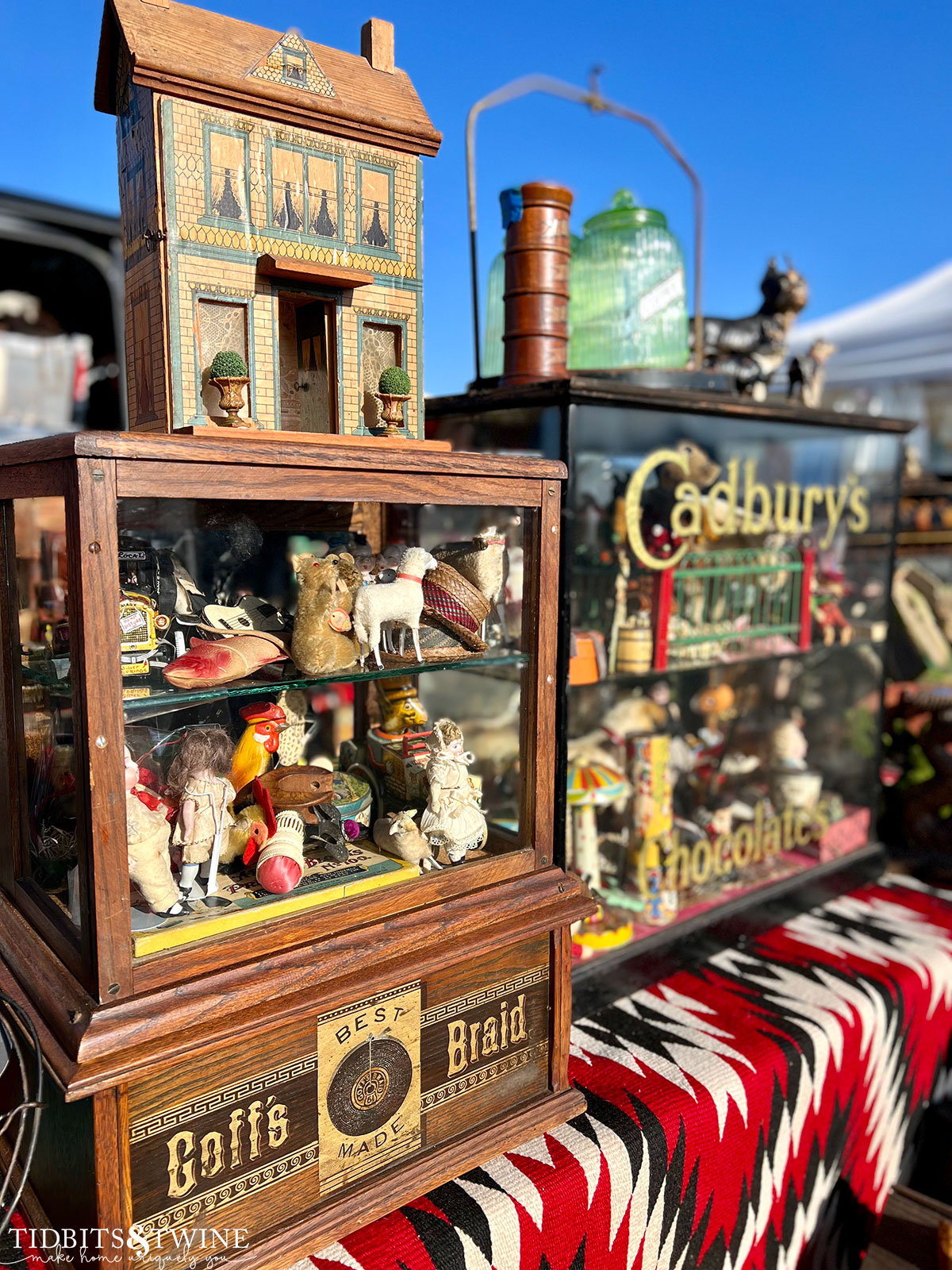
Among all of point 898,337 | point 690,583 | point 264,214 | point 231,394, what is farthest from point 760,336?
point 898,337

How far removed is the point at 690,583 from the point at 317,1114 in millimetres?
1287

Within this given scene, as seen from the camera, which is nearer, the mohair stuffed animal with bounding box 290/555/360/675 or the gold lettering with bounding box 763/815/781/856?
the mohair stuffed animal with bounding box 290/555/360/675

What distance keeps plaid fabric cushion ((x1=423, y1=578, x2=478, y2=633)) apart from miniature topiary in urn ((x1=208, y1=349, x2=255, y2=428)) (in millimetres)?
356

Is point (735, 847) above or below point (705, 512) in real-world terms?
below

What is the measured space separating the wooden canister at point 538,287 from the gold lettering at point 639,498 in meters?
0.26

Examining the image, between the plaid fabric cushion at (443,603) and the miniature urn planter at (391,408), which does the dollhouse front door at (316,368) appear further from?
the plaid fabric cushion at (443,603)

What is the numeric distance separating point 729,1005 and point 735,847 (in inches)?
17.0

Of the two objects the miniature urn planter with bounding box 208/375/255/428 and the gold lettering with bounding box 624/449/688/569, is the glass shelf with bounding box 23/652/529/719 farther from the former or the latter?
the gold lettering with bounding box 624/449/688/569

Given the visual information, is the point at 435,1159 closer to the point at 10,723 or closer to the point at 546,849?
the point at 546,849

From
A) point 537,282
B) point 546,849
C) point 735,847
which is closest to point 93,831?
point 546,849

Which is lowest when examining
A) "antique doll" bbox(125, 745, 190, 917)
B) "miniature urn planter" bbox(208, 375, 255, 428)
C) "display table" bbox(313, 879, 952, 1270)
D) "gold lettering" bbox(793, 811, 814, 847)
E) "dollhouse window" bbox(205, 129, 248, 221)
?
"display table" bbox(313, 879, 952, 1270)

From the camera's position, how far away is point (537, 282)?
1.56 m

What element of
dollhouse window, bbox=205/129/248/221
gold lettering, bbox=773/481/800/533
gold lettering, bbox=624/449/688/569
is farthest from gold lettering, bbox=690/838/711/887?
dollhouse window, bbox=205/129/248/221

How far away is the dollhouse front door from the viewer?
1.09 meters
